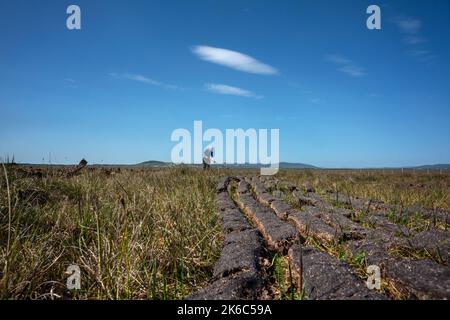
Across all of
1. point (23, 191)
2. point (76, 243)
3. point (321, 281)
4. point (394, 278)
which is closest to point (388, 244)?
point (394, 278)

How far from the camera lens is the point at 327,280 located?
1.74 metres

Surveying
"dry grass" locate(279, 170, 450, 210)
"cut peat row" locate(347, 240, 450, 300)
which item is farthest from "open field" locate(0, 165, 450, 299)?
"dry grass" locate(279, 170, 450, 210)

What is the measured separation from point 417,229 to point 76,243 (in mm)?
2913

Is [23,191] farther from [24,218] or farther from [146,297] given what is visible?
[146,297]

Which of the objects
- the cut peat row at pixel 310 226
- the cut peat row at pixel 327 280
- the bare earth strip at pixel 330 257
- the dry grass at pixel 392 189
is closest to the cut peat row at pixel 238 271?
the bare earth strip at pixel 330 257

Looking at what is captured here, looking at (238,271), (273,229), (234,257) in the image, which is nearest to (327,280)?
(238,271)

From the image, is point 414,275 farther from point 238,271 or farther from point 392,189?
point 392,189

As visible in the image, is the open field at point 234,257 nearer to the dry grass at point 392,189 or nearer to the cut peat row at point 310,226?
the cut peat row at point 310,226

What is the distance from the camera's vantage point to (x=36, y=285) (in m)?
2.15

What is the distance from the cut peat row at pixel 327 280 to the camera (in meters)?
1.59

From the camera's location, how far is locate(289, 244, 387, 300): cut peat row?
1.59 metres

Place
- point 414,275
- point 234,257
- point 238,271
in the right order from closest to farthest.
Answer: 1. point 414,275
2. point 238,271
3. point 234,257

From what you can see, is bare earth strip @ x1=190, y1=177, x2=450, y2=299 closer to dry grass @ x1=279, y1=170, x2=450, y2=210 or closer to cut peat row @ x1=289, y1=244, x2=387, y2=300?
cut peat row @ x1=289, y1=244, x2=387, y2=300

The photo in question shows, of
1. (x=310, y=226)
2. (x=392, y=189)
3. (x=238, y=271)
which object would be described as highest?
(x=392, y=189)
